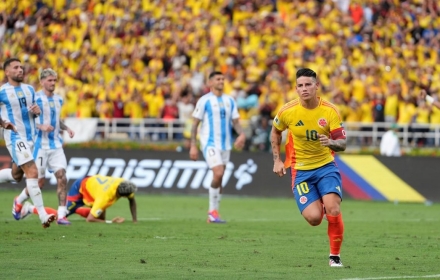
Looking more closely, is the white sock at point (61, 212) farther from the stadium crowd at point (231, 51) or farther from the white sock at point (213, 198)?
the stadium crowd at point (231, 51)

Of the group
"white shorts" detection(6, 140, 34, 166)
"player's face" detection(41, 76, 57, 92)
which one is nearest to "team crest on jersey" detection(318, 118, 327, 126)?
"white shorts" detection(6, 140, 34, 166)

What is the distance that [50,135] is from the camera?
1659cm

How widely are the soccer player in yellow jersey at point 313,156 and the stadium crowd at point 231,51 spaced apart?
53.7 ft

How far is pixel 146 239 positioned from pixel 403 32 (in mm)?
20313

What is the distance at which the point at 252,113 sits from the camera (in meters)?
29.0

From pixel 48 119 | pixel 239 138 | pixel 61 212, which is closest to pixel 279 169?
pixel 61 212

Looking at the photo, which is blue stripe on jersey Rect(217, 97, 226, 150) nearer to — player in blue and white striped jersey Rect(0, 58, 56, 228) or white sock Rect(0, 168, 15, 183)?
player in blue and white striped jersey Rect(0, 58, 56, 228)

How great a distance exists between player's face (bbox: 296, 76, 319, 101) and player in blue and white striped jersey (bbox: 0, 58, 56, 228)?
5.26 metres

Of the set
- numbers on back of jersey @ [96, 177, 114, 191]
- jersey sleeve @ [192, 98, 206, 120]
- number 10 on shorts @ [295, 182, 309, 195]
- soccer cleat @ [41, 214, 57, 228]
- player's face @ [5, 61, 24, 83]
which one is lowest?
soccer cleat @ [41, 214, 57, 228]

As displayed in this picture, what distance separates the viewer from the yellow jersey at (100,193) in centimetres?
1622

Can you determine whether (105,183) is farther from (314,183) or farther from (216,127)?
(314,183)

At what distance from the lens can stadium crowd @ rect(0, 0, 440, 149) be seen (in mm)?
29500

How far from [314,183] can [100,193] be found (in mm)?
5914

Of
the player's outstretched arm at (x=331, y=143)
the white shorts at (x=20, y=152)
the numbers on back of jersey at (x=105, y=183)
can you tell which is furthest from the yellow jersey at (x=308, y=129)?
the numbers on back of jersey at (x=105, y=183)
